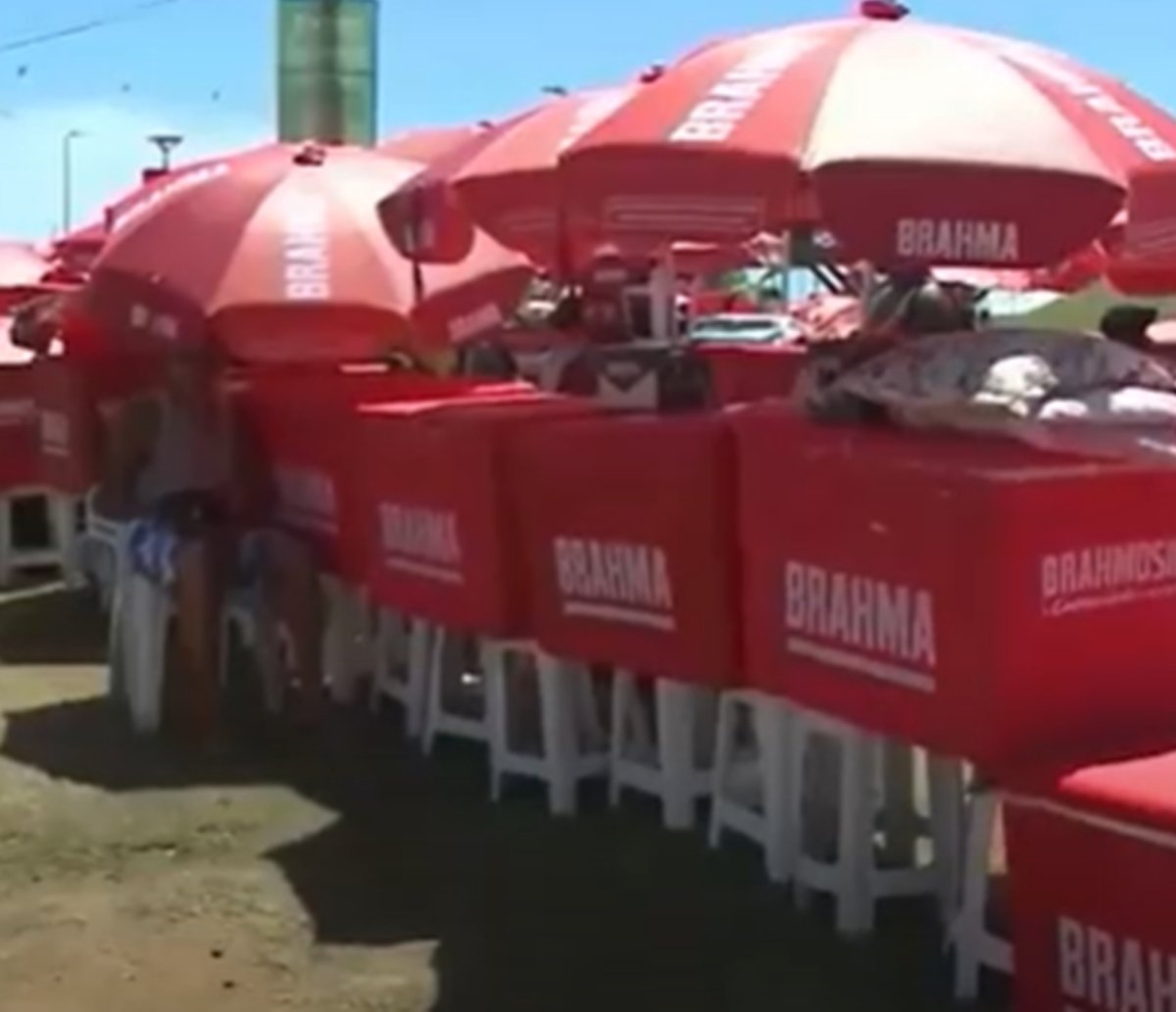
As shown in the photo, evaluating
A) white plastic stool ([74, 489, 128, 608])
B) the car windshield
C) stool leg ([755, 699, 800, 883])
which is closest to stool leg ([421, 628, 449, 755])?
white plastic stool ([74, 489, 128, 608])

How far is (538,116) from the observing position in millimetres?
7867

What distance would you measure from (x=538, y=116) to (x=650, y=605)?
2023mm

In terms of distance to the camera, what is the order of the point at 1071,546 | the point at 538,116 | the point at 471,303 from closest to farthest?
1. the point at 1071,546
2. the point at 538,116
3. the point at 471,303

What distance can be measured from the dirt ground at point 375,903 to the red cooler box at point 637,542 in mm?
627

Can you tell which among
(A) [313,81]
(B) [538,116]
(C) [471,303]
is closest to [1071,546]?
(B) [538,116]

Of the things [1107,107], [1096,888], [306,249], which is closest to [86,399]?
[306,249]

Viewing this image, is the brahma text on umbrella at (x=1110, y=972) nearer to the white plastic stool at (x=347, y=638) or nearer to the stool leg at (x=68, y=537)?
the white plastic stool at (x=347, y=638)

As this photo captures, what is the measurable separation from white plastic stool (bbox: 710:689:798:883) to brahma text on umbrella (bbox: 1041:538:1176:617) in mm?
1156

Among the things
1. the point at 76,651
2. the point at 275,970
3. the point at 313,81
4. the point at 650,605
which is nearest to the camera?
the point at 275,970

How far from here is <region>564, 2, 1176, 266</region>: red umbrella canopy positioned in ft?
18.2

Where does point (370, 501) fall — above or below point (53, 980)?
above

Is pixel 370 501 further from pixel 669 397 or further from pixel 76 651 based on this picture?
pixel 76 651

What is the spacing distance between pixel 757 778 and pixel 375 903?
1201 mm

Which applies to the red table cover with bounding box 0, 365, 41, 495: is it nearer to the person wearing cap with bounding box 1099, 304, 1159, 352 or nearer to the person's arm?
the person's arm
